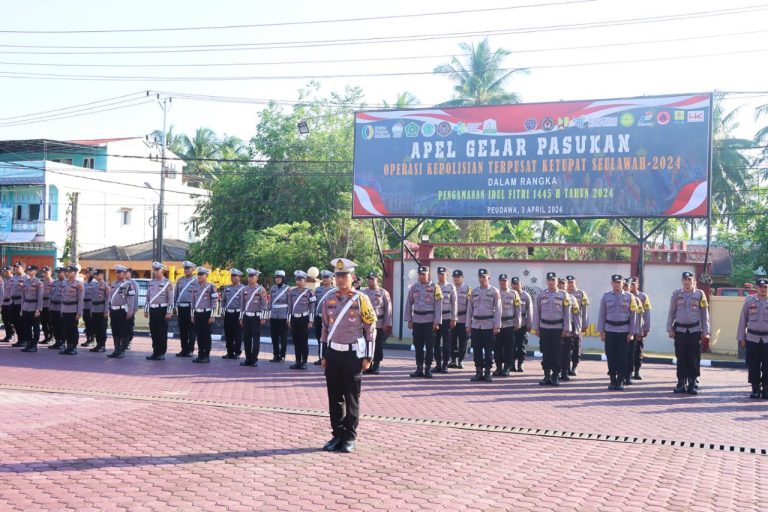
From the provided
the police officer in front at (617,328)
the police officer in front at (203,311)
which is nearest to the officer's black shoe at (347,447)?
the police officer in front at (617,328)

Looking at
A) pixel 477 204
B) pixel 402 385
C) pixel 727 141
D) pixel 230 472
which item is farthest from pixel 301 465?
pixel 727 141

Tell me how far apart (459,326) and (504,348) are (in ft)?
A: 3.93

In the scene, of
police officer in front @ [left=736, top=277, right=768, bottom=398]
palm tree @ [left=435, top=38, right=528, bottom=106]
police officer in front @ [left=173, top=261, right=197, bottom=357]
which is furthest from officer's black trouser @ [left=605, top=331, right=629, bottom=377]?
palm tree @ [left=435, top=38, right=528, bottom=106]

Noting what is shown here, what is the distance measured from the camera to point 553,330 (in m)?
13.2

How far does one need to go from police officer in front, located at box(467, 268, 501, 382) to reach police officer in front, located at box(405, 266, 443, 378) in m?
0.61

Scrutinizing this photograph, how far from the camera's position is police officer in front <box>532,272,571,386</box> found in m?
13.1

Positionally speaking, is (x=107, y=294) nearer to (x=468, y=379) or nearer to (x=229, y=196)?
(x=468, y=379)

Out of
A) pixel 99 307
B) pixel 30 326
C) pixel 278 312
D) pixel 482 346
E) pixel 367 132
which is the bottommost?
pixel 30 326

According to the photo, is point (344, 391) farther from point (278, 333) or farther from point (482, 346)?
point (278, 333)

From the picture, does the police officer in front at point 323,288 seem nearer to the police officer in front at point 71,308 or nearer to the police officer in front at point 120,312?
the police officer in front at point 120,312

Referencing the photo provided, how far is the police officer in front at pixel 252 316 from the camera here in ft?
49.0

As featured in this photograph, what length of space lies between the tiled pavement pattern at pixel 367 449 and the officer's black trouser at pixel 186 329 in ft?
9.50

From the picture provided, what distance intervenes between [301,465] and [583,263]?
48.8 feet

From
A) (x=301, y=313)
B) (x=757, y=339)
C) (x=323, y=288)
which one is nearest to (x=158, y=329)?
Result: (x=301, y=313)
